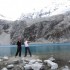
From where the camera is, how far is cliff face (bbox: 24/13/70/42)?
260 ft

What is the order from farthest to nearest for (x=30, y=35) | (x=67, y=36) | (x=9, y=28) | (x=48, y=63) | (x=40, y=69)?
1. (x=9, y=28)
2. (x=30, y=35)
3. (x=67, y=36)
4. (x=48, y=63)
5. (x=40, y=69)

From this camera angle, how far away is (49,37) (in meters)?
79.9

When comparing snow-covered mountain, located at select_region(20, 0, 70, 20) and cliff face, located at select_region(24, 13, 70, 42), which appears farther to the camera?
snow-covered mountain, located at select_region(20, 0, 70, 20)

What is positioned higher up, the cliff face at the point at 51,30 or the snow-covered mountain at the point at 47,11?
the snow-covered mountain at the point at 47,11

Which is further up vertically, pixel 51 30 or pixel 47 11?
pixel 47 11

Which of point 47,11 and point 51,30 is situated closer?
point 51,30

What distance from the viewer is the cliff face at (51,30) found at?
7919 cm

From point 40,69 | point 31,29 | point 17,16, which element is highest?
point 17,16

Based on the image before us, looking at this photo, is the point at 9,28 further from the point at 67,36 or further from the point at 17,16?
the point at 17,16

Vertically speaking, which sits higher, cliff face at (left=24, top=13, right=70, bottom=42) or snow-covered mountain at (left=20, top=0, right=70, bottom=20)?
snow-covered mountain at (left=20, top=0, right=70, bottom=20)

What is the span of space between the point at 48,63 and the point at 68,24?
213ft

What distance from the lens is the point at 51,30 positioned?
82.1 metres

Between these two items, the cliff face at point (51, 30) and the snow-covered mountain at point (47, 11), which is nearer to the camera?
the cliff face at point (51, 30)

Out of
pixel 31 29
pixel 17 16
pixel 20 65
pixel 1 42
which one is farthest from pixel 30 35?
pixel 20 65
